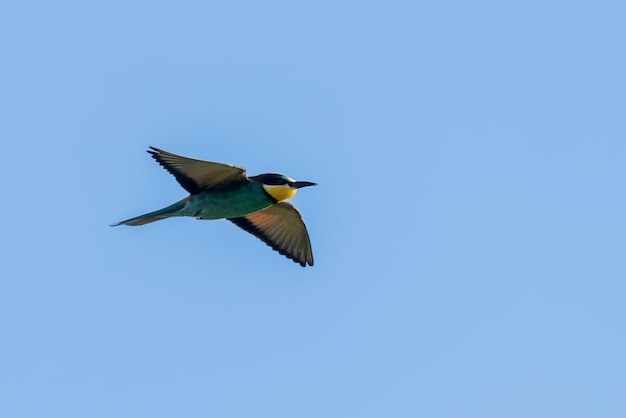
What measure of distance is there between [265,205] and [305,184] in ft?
1.09

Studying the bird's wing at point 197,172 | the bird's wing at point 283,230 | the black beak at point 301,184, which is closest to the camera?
the bird's wing at point 197,172

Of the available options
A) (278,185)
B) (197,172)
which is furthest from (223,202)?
(278,185)

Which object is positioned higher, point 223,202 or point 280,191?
point 280,191

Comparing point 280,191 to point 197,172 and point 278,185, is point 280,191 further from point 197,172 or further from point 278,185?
point 197,172

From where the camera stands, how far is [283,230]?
8719mm

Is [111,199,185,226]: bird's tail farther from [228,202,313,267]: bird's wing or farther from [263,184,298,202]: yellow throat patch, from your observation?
[228,202,313,267]: bird's wing

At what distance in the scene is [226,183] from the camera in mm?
7809

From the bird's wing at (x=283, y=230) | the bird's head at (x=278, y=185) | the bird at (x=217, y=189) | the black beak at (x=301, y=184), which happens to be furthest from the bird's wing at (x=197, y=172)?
the bird's wing at (x=283, y=230)

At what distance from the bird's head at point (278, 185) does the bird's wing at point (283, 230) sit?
1.62ft

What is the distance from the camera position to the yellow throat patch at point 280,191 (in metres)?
7.85

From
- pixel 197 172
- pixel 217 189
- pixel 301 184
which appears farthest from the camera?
pixel 301 184

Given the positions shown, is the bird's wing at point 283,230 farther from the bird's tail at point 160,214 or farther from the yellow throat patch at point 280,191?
the bird's tail at point 160,214

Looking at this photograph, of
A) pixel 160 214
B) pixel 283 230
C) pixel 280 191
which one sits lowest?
pixel 160 214

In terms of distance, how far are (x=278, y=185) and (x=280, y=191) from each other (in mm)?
45
